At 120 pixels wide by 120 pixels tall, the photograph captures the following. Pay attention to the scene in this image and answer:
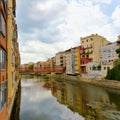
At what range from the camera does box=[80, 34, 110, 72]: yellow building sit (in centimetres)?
6850

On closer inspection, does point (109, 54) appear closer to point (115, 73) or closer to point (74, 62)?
point (115, 73)

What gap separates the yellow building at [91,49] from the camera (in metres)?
68.5

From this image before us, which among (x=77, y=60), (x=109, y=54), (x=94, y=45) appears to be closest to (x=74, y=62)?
(x=77, y=60)

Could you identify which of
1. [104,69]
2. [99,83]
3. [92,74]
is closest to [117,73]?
[99,83]

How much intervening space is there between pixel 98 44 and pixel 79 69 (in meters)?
10.6

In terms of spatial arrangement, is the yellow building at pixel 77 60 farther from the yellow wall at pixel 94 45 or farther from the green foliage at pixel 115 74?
the green foliage at pixel 115 74

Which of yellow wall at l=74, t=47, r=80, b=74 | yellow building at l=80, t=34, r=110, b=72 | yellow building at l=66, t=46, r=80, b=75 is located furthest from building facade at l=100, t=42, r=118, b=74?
yellow building at l=66, t=46, r=80, b=75

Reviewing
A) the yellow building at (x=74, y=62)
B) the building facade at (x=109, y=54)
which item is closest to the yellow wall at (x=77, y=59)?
the yellow building at (x=74, y=62)

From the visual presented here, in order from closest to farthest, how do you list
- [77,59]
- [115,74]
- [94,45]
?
[115,74]
[94,45]
[77,59]

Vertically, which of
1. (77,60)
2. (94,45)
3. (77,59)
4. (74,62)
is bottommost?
(74,62)

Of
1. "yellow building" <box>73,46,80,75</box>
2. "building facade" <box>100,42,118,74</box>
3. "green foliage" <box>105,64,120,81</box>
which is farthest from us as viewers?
"yellow building" <box>73,46,80,75</box>

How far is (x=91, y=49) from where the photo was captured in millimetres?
69000

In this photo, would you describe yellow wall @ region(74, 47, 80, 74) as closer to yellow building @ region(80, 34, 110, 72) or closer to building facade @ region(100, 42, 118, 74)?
yellow building @ region(80, 34, 110, 72)

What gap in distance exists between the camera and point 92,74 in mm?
56344
